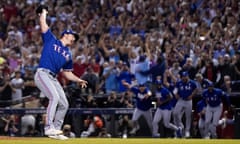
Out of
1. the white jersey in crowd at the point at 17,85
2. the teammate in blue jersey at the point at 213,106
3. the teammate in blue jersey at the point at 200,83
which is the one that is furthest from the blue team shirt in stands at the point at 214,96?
the white jersey in crowd at the point at 17,85

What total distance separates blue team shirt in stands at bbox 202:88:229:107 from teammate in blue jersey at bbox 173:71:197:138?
0.45 metres

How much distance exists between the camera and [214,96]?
19.5 metres

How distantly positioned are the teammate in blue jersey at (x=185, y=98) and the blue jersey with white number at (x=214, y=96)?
0.45 meters

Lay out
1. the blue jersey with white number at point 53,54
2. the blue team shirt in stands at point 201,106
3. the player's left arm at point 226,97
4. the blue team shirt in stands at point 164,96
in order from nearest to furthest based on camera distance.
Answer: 1. the blue jersey with white number at point 53,54
2. the player's left arm at point 226,97
3. the blue team shirt in stands at point 201,106
4. the blue team shirt in stands at point 164,96

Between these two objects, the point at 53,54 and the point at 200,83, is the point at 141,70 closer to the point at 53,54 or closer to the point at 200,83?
the point at 200,83

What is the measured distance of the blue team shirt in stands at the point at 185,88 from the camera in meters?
19.9

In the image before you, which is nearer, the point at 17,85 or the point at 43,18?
Answer: the point at 43,18

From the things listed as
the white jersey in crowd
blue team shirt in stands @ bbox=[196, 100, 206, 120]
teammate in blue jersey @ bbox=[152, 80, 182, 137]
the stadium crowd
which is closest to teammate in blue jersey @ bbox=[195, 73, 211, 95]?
the stadium crowd

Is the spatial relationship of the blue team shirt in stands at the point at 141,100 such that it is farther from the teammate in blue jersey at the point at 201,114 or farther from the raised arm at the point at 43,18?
the raised arm at the point at 43,18

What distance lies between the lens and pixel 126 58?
869 inches

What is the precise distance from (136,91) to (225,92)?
8.11 feet

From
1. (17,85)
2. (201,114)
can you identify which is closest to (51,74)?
(201,114)

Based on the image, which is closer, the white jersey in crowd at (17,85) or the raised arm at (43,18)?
the raised arm at (43,18)

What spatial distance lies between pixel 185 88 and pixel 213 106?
90 centimetres
